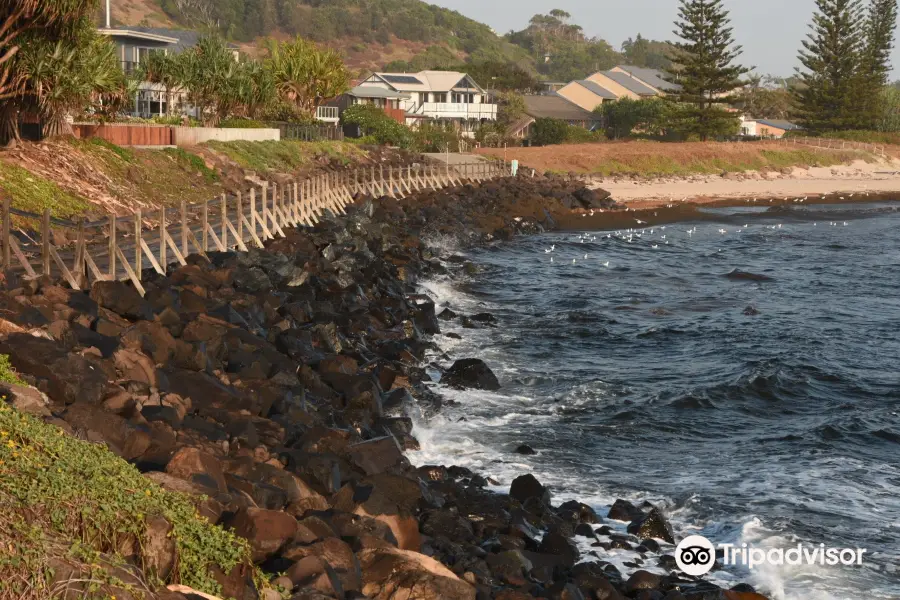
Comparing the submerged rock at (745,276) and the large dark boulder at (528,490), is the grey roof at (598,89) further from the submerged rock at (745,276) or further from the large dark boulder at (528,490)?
the large dark boulder at (528,490)

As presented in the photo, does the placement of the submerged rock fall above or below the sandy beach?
below

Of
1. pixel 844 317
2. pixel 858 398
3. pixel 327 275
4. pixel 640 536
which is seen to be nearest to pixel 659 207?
Answer: pixel 844 317

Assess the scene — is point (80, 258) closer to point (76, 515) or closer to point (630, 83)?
point (76, 515)

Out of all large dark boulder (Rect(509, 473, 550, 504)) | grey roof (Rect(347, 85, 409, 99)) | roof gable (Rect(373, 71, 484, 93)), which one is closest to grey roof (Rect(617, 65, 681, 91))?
roof gable (Rect(373, 71, 484, 93))

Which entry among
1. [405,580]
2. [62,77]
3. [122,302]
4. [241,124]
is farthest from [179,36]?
[405,580]

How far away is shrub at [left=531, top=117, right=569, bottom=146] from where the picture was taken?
98125 millimetres

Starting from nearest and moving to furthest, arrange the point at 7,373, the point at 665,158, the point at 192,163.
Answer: the point at 7,373
the point at 192,163
the point at 665,158

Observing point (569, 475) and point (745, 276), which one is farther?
point (745, 276)

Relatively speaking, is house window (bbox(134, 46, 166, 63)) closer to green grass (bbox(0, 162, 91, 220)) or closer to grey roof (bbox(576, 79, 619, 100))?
green grass (bbox(0, 162, 91, 220))

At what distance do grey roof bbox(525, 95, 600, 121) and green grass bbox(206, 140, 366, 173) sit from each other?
174 ft

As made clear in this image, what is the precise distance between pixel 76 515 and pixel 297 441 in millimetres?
5853

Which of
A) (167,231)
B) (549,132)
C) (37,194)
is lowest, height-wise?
(167,231)

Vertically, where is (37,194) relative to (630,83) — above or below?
below

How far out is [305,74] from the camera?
235 feet
